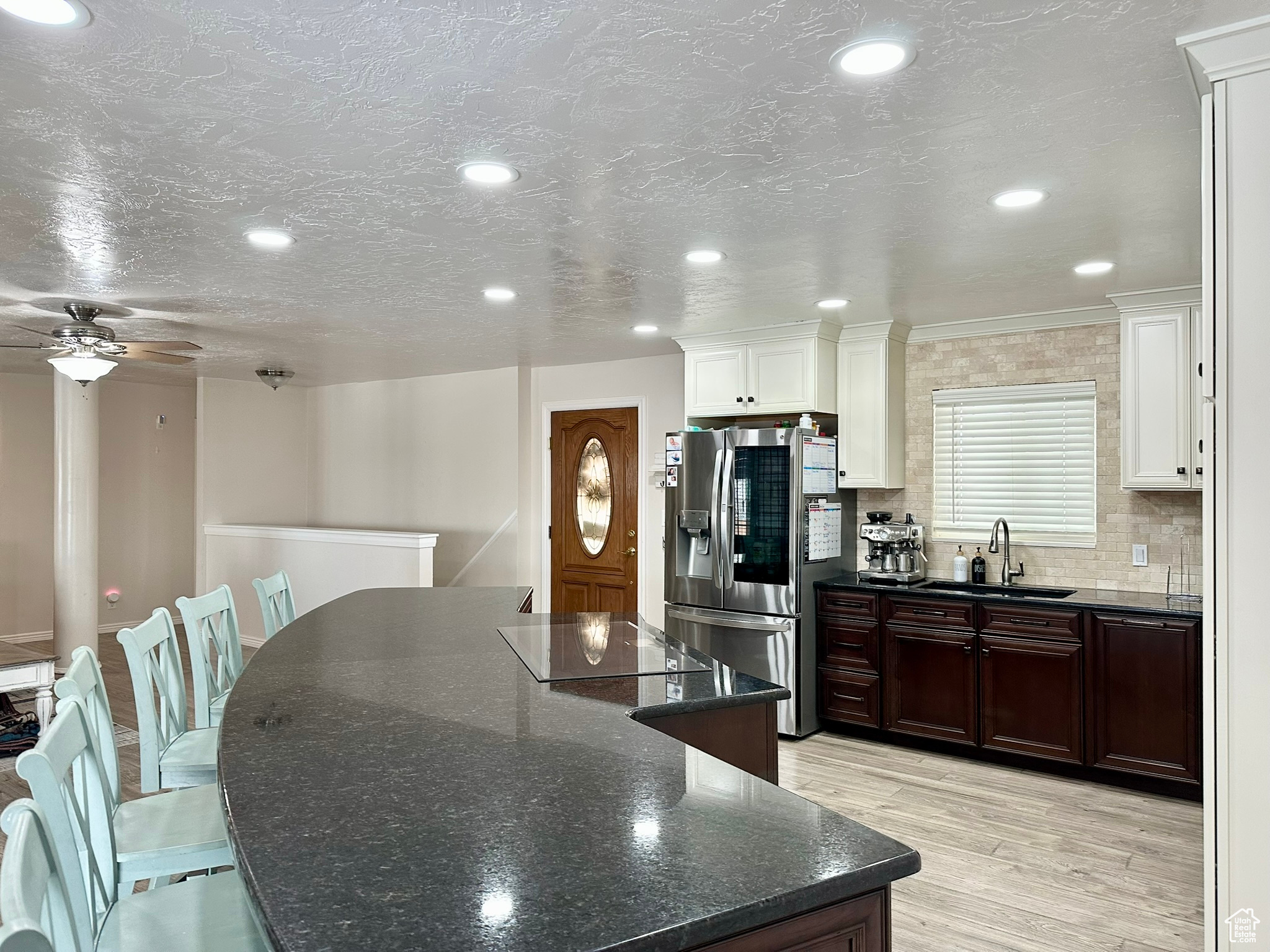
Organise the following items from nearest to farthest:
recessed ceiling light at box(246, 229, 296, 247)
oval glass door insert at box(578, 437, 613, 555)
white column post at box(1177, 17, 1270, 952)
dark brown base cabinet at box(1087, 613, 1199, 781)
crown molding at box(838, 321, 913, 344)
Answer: white column post at box(1177, 17, 1270, 952) → recessed ceiling light at box(246, 229, 296, 247) → dark brown base cabinet at box(1087, 613, 1199, 781) → crown molding at box(838, 321, 913, 344) → oval glass door insert at box(578, 437, 613, 555)

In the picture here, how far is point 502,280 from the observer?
4121 mm

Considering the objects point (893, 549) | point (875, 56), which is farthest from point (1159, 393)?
point (875, 56)

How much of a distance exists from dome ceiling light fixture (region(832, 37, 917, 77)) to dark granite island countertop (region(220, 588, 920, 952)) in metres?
1.47

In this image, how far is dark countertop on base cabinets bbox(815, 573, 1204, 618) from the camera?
4.15m

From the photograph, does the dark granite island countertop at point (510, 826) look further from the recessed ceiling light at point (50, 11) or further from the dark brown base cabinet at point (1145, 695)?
the dark brown base cabinet at point (1145, 695)

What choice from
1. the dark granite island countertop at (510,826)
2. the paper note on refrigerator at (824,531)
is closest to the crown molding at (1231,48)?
the dark granite island countertop at (510,826)

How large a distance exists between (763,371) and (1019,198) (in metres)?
2.44

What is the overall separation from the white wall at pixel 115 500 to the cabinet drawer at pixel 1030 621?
283 inches

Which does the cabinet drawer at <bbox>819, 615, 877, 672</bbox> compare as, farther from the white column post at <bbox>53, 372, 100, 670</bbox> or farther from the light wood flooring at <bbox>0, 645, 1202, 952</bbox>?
the white column post at <bbox>53, 372, 100, 670</bbox>

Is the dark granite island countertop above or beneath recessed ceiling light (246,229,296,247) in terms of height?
beneath

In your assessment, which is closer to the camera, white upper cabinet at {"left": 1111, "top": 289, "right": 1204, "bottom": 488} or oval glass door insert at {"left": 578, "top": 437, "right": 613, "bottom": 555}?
white upper cabinet at {"left": 1111, "top": 289, "right": 1204, "bottom": 488}

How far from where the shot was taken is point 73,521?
6.50 m

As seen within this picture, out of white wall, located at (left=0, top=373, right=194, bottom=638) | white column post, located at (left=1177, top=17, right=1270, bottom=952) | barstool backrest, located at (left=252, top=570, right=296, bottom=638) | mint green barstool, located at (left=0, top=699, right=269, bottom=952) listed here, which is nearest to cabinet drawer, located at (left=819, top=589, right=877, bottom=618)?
barstool backrest, located at (left=252, top=570, right=296, bottom=638)

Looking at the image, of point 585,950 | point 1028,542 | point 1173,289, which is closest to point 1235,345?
point 585,950
